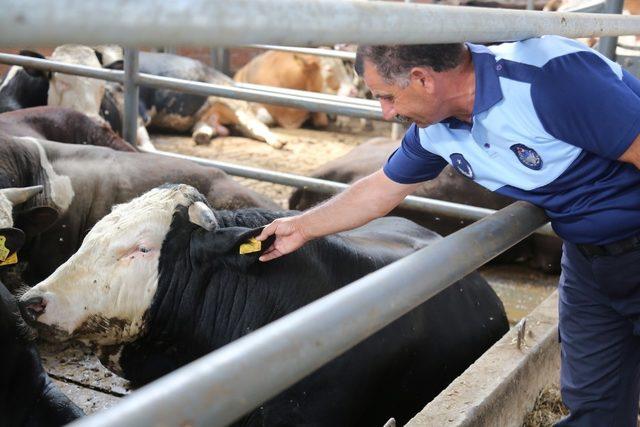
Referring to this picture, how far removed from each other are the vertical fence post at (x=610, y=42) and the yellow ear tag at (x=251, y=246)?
2.15 meters

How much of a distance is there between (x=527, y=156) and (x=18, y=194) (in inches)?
109

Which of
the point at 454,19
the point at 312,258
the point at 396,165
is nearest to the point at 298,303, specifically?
the point at 312,258

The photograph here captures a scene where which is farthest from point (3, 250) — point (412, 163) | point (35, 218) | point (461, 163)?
point (461, 163)

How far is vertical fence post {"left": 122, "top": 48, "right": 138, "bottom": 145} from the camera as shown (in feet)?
16.6

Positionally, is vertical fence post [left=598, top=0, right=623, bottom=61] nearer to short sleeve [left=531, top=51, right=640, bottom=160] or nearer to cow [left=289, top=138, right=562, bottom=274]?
cow [left=289, top=138, right=562, bottom=274]

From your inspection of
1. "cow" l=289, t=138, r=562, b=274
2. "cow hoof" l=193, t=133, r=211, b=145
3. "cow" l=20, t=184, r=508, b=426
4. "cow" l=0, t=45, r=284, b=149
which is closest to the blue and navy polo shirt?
"cow" l=20, t=184, r=508, b=426

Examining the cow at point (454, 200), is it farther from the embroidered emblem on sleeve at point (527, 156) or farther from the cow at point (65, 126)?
the embroidered emblem on sleeve at point (527, 156)

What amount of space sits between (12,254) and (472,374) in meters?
1.83

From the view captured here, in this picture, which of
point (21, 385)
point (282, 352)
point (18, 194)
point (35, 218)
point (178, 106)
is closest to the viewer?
point (282, 352)

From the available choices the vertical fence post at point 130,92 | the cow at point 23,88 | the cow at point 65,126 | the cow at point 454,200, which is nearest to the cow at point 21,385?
the vertical fence post at point 130,92

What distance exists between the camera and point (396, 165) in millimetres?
2613

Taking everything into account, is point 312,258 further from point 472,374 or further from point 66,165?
point 66,165

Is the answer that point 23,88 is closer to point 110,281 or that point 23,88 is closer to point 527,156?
point 110,281

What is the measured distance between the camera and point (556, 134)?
2.10 meters
